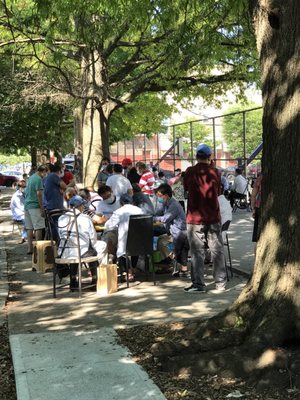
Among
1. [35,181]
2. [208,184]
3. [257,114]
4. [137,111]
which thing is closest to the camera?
[208,184]

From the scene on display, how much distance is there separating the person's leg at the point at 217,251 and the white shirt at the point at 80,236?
59.9 inches

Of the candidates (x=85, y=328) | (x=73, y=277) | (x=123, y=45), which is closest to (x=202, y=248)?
(x=73, y=277)

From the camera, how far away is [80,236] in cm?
782

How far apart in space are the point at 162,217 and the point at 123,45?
8131mm

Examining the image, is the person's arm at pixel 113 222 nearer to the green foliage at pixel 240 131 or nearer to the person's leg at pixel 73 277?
the person's leg at pixel 73 277

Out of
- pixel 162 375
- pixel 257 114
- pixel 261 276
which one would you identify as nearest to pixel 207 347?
pixel 162 375

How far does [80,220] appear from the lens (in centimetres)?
790

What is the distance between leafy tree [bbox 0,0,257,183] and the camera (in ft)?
32.0

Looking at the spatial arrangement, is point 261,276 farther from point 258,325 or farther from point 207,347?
point 207,347

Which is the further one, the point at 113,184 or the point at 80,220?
the point at 113,184

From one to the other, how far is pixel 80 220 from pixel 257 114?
5859cm

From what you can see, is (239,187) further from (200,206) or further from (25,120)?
(200,206)

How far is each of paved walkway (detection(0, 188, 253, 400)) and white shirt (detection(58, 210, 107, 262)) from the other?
0.58 meters

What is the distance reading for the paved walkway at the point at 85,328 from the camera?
4.26 m
